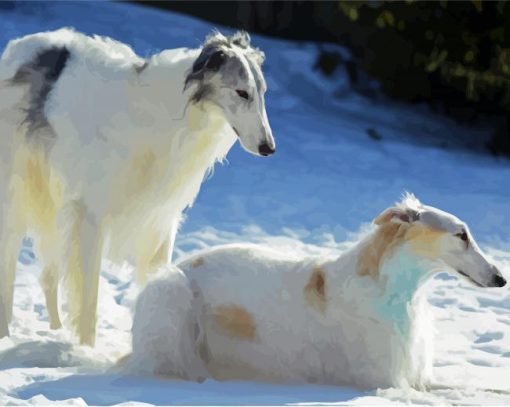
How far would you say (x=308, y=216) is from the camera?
1024 centimetres

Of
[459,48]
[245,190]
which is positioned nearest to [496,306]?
[245,190]

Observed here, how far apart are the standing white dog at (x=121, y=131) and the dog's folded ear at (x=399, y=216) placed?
819 millimetres

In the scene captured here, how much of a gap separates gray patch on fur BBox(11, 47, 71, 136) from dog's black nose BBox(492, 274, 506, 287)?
250 centimetres

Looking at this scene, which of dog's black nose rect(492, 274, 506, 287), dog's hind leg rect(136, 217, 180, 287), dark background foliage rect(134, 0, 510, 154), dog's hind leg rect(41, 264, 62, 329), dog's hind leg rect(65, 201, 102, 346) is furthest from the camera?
dark background foliage rect(134, 0, 510, 154)

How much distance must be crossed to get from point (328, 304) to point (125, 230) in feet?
4.24

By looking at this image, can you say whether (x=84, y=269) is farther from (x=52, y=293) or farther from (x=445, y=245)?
(x=445, y=245)

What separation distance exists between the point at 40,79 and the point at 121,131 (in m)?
0.62

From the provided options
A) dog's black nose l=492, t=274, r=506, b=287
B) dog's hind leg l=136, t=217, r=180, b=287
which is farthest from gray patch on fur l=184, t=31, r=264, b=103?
dog's black nose l=492, t=274, r=506, b=287

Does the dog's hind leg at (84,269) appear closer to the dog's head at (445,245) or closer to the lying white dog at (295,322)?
the lying white dog at (295,322)

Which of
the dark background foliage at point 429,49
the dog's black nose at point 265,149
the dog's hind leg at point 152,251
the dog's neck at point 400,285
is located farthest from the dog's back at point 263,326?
the dark background foliage at point 429,49

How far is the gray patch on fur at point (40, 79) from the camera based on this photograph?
6109 mm

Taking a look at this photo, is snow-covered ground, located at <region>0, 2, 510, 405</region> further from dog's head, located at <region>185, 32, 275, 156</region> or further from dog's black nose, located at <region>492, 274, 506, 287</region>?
dog's head, located at <region>185, 32, 275, 156</region>

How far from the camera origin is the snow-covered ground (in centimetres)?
501

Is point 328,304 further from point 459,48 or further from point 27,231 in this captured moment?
point 459,48
